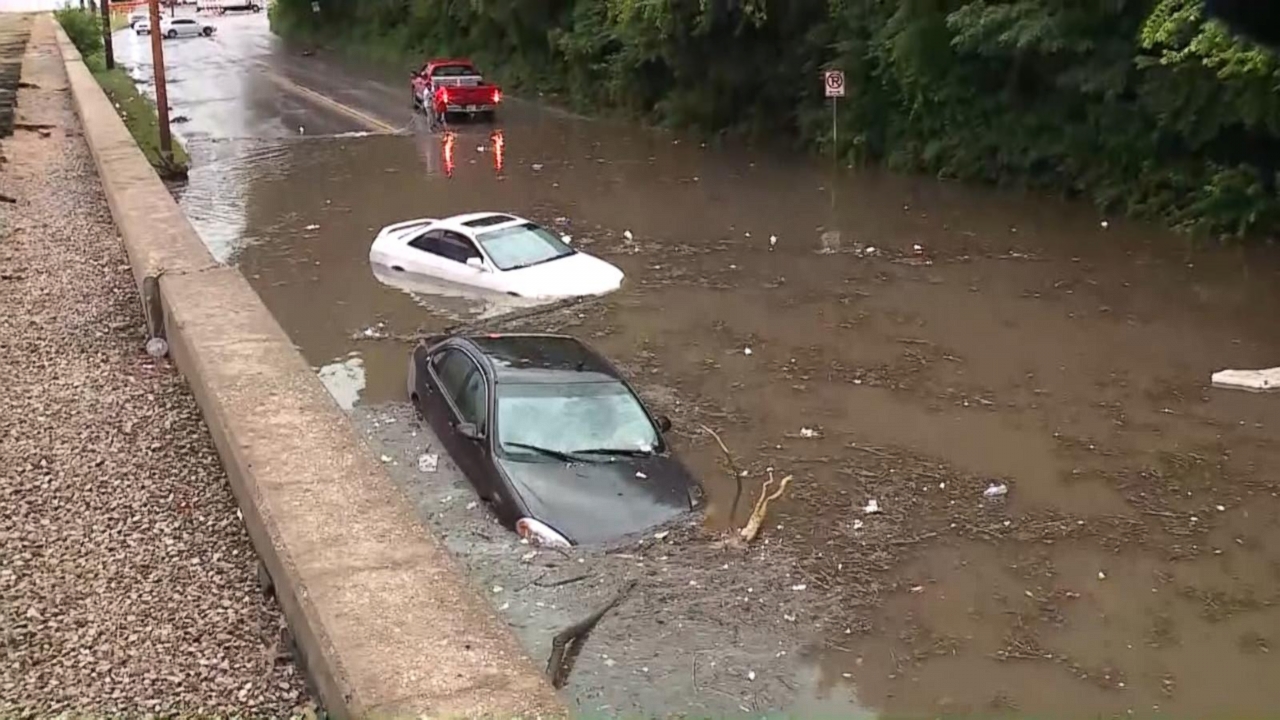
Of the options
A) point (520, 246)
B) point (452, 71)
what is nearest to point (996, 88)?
point (520, 246)

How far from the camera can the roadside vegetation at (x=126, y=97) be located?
28953mm

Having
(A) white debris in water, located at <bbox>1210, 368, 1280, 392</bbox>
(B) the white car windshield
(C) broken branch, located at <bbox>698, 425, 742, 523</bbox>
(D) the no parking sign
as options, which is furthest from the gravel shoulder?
(D) the no parking sign

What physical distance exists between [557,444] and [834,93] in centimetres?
2017

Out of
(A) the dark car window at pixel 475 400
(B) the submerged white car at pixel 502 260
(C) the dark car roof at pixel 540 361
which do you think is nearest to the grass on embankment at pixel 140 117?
(B) the submerged white car at pixel 502 260

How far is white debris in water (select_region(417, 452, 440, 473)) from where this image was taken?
38.2 feet

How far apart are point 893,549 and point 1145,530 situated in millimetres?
2079

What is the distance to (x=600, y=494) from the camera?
33.8 ft

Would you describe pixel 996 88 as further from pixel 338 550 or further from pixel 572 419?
pixel 338 550

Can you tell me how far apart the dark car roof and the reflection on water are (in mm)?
2270

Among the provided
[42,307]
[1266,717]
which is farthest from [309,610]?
[42,307]

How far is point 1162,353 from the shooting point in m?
15.5

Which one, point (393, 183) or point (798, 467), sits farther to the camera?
point (393, 183)

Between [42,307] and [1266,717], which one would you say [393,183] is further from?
[1266,717]

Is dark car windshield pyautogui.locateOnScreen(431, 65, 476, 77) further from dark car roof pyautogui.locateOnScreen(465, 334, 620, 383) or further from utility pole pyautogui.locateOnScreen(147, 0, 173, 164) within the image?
dark car roof pyautogui.locateOnScreen(465, 334, 620, 383)
